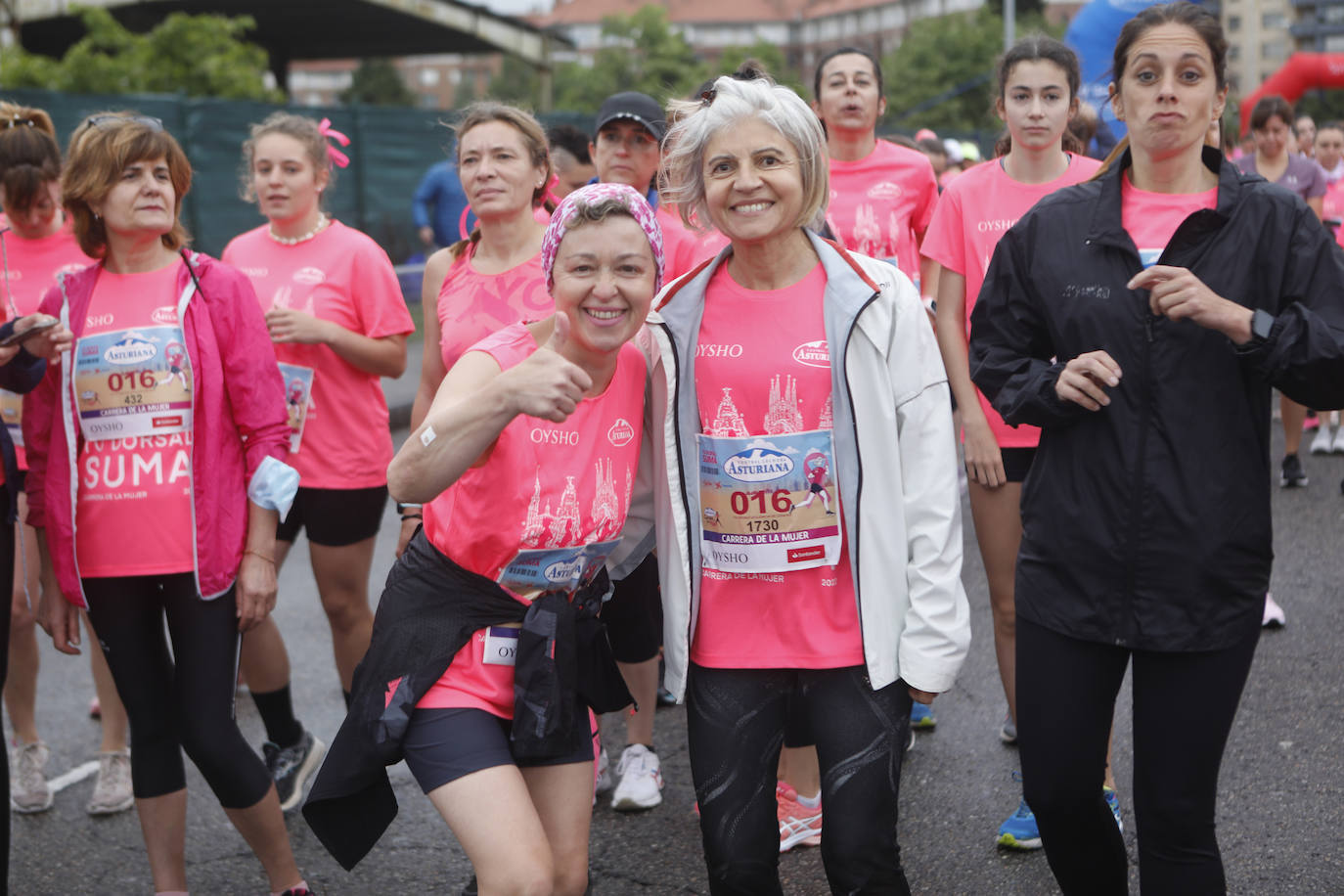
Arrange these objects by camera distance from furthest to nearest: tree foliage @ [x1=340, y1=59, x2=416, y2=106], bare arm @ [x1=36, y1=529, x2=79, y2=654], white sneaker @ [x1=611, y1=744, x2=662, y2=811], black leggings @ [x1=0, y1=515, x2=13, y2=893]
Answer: tree foliage @ [x1=340, y1=59, x2=416, y2=106] < white sneaker @ [x1=611, y1=744, x2=662, y2=811] < bare arm @ [x1=36, y1=529, x2=79, y2=654] < black leggings @ [x1=0, y1=515, x2=13, y2=893]

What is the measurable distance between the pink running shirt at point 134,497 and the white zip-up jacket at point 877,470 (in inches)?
53.9

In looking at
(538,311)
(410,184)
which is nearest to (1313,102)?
(410,184)

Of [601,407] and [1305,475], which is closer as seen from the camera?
[601,407]

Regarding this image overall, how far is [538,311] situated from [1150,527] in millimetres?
1956

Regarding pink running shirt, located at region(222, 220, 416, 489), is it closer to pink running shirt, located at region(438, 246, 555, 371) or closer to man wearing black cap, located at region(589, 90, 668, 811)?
pink running shirt, located at region(438, 246, 555, 371)

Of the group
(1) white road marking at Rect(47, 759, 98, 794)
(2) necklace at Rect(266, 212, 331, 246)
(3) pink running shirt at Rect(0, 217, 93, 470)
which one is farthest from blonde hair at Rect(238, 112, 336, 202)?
(1) white road marking at Rect(47, 759, 98, 794)

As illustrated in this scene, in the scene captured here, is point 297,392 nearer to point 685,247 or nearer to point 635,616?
point 685,247

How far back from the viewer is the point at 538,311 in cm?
399

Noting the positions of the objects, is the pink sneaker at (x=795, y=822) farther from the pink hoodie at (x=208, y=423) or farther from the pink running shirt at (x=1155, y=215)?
the pink running shirt at (x=1155, y=215)

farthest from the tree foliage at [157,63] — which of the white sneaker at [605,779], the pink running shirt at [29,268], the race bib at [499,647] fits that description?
the race bib at [499,647]

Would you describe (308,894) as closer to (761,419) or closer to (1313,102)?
(761,419)

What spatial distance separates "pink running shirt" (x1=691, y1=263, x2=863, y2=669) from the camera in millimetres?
2855

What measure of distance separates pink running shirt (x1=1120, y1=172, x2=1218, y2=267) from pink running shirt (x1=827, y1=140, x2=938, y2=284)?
80.6 inches

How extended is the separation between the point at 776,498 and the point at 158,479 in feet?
5.54
